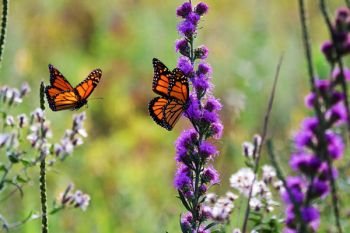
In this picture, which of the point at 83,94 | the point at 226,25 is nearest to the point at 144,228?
the point at 83,94

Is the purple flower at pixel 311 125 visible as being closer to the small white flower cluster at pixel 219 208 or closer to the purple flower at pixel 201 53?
the small white flower cluster at pixel 219 208

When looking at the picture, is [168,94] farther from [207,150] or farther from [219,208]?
[219,208]

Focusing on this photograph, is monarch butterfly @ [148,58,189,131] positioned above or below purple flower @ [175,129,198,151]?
above

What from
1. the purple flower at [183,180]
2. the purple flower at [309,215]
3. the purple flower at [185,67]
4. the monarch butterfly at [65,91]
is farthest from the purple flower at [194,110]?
the monarch butterfly at [65,91]

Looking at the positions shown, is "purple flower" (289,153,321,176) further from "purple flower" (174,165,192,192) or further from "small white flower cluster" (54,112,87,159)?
"small white flower cluster" (54,112,87,159)

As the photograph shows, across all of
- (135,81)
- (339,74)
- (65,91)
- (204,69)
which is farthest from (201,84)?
(135,81)

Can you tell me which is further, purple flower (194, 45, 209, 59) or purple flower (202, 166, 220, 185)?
purple flower (194, 45, 209, 59)

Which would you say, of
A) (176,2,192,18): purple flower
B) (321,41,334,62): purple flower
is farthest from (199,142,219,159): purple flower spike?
(321,41,334,62): purple flower
